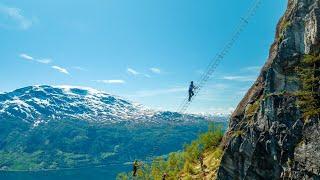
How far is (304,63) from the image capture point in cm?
6350

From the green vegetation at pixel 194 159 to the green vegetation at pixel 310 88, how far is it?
32.9 metres

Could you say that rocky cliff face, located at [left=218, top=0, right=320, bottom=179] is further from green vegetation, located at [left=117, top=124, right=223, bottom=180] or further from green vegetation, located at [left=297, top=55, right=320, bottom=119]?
green vegetation, located at [left=117, top=124, right=223, bottom=180]

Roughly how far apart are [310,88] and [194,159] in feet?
178

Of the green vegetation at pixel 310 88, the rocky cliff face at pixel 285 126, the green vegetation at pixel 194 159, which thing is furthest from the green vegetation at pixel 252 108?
the green vegetation at pixel 194 159

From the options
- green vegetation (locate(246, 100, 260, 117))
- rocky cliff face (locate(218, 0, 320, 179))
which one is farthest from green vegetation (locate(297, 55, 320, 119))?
green vegetation (locate(246, 100, 260, 117))

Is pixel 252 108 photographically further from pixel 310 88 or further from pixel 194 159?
pixel 194 159

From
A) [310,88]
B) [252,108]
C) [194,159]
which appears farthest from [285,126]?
[194,159]

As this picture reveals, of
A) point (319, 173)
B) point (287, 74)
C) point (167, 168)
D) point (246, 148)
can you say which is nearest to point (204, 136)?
point (167, 168)

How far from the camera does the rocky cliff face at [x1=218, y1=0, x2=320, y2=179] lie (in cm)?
5950

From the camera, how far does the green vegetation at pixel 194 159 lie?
9781cm

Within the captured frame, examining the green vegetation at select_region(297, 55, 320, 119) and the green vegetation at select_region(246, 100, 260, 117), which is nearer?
the green vegetation at select_region(297, 55, 320, 119)

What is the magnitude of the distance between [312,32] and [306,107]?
11.7 m

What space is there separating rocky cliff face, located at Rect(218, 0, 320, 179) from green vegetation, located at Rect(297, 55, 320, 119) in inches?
45.0

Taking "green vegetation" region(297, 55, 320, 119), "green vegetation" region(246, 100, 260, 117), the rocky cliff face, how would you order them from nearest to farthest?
"green vegetation" region(297, 55, 320, 119) → the rocky cliff face → "green vegetation" region(246, 100, 260, 117)
